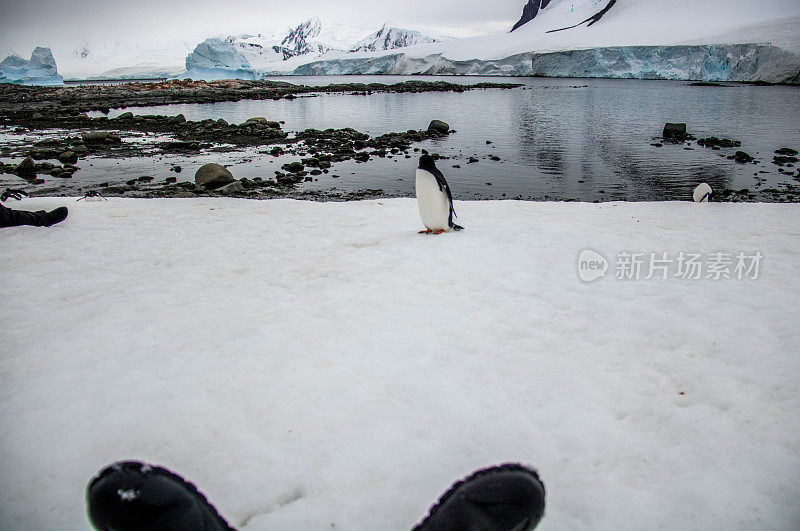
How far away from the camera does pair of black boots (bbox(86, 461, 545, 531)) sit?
1.42 meters

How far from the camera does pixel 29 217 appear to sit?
599 centimetres

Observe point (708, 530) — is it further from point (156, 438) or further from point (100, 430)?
point (100, 430)

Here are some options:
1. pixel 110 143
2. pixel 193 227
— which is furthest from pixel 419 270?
pixel 110 143

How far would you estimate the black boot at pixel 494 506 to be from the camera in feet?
5.08

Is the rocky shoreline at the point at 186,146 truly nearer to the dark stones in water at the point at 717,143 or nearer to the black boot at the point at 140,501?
the black boot at the point at 140,501

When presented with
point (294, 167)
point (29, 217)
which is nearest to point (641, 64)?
point (294, 167)

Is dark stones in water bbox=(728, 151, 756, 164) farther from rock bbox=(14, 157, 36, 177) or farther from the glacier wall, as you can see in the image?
the glacier wall

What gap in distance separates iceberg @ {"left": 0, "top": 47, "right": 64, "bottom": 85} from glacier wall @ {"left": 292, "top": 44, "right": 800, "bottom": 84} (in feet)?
Result: 194

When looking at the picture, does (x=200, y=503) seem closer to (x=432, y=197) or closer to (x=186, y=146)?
(x=432, y=197)

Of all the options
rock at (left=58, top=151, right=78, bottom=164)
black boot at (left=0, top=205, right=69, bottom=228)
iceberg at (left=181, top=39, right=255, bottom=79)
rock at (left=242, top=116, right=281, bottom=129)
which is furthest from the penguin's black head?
iceberg at (left=181, top=39, right=255, bottom=79)

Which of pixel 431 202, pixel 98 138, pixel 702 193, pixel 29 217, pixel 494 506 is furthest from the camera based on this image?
pixel 98 138

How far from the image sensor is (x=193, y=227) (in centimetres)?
654

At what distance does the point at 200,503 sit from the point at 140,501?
8.6 inches

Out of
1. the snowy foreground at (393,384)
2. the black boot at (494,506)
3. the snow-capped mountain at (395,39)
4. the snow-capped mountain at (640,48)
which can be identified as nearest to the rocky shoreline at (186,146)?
the snowy foreground at (393,384)
